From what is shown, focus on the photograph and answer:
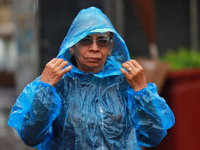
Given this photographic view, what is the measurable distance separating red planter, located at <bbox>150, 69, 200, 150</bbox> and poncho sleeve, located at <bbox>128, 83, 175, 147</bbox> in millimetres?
2162

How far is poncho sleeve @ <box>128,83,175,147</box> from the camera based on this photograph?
2.00 m

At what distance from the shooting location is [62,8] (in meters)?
5.52

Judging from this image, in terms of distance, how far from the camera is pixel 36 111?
1.90 m

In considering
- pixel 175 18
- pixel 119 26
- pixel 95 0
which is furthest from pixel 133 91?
pixel 175 18

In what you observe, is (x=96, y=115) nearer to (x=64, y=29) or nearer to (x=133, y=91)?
(x=133, y=91)

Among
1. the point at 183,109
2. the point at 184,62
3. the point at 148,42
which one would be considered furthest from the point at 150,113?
the point at 148,42

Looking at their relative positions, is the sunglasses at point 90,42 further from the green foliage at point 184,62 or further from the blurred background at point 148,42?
the green foliage at point 184,62

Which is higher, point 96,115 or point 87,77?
point 87,77

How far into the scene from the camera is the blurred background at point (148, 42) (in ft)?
13.9

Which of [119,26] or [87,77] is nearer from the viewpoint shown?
[87,77]

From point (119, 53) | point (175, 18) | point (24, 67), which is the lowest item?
point (24, 67)

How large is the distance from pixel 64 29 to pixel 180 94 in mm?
1854

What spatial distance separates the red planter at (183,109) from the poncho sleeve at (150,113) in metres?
2.16

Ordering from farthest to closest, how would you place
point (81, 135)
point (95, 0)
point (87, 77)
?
point (95, 0) → point (87, 77) → point (81, 135)
